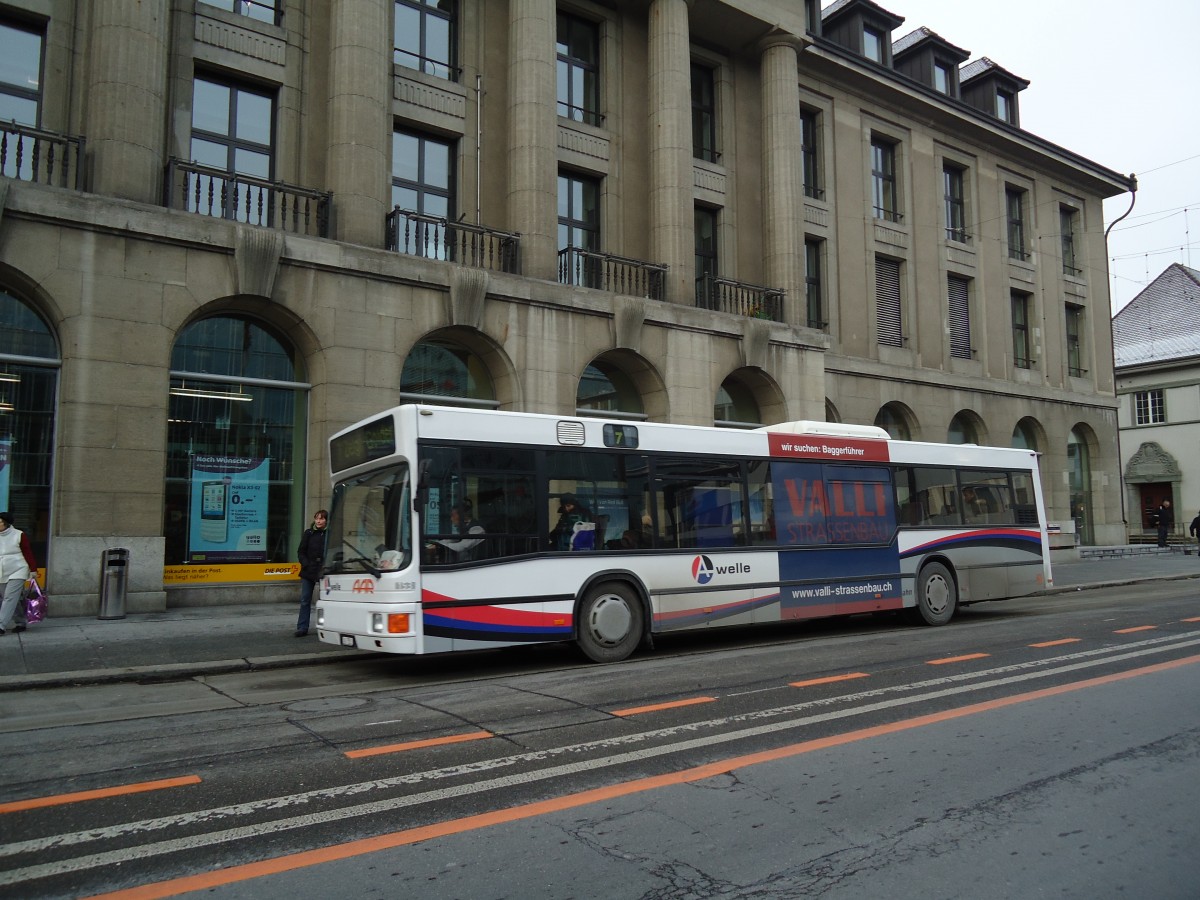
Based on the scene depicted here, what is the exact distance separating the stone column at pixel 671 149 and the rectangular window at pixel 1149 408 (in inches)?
1645

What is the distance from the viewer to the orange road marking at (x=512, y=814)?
394 cm

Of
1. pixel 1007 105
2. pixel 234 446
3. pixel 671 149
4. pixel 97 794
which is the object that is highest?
pixel 1007 105

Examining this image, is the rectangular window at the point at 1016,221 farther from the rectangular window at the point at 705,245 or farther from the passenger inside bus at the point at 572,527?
the passenger inside bus at the point at 572,527

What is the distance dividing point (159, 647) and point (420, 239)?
32.8 feet

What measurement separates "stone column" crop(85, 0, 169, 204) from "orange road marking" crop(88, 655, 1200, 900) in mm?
13642

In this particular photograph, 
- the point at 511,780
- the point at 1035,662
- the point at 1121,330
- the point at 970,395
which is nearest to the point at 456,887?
the point at 511,780

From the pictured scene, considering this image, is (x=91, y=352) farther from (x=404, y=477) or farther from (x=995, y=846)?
(x=995, y=846)

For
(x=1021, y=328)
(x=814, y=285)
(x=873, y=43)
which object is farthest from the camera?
(x=1021, y=328)

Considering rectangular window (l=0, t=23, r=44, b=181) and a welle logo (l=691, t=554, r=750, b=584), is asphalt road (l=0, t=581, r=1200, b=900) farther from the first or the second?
rectangular window (l=0, t=23, r=44, b=181)

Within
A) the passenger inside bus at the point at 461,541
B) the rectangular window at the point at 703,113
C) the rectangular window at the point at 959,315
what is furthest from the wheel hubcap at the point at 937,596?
the rectangular window at the point at 959,315

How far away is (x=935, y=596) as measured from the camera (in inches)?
567

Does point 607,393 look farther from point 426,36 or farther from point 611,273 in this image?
point 426,36

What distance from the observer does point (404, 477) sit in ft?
31.3

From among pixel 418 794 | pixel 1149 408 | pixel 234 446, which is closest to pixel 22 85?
pixel 234 446
